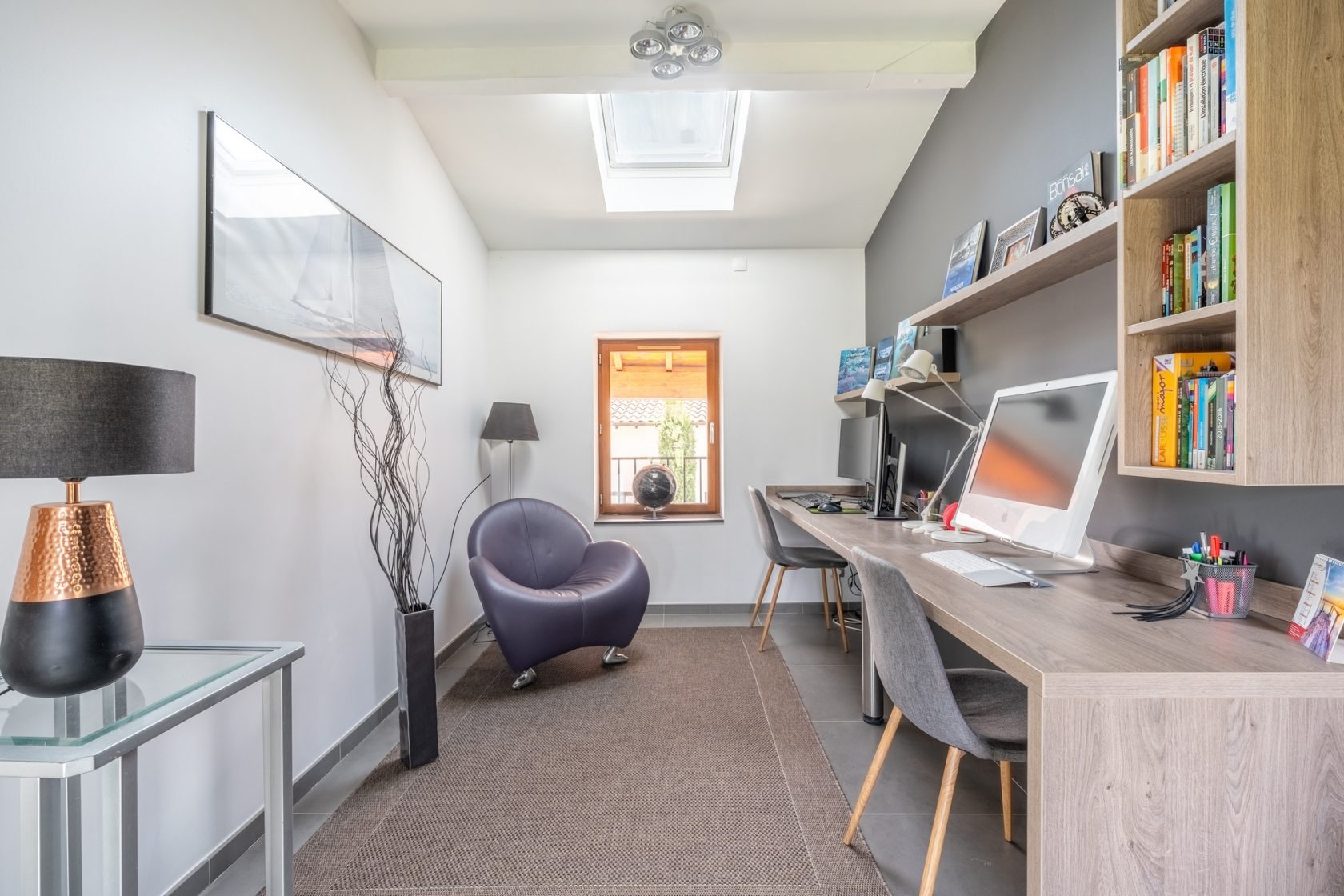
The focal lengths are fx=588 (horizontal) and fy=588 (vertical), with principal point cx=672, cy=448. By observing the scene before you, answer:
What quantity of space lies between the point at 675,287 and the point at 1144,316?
2927 mm

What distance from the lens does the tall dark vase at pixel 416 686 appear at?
200 centimetres

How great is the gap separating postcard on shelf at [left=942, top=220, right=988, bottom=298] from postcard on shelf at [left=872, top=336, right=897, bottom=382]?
0.64 m

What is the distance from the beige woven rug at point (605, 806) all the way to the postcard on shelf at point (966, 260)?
1.90 m

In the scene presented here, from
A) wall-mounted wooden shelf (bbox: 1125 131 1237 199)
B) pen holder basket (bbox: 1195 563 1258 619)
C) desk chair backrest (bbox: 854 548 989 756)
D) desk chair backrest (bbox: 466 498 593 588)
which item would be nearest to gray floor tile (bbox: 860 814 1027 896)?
desk chair backrest (bbox: 854 548 989 756)

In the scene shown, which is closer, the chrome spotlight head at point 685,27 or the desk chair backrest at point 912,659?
the desk chair backrest at point 912,659

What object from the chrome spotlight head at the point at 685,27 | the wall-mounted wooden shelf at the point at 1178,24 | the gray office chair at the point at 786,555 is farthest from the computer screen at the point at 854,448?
the wall-mounted wooden shelf at the point at 1178,24

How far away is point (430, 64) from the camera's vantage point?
2439mm

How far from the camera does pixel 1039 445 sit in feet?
5.50

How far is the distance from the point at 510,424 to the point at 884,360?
2.23 metres

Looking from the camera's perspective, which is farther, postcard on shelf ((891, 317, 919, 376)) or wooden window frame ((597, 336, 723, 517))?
wooden window frame ((597, 336, 723, 517))

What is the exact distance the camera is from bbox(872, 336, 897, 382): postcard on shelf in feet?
10.5

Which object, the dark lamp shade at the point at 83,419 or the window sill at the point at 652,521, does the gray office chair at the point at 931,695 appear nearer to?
the dark lamp shade at the point at 83,419

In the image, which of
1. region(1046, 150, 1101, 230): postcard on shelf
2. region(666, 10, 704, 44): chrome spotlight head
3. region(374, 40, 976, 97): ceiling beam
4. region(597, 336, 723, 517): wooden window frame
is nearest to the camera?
region(1046, 150, 1101, 230): postcard on shelf

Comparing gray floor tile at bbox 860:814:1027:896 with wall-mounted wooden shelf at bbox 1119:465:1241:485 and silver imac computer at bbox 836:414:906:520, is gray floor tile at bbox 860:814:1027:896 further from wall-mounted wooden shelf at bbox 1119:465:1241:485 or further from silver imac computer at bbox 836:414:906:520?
silver imac computer at bbox 836:414:906:520
